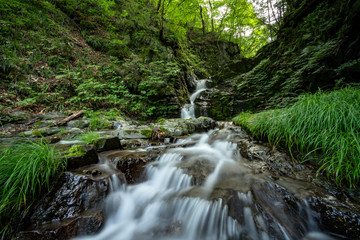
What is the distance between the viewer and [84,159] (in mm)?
2568

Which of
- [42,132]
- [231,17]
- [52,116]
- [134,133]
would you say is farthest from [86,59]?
[231,17]

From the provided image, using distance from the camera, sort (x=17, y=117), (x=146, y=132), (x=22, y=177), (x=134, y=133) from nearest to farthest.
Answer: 1. (x=22, y=177)
2. (x=17, y=117)
3. (x=134, y=133)
4. (x=146, y=132)

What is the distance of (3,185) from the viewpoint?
154cm

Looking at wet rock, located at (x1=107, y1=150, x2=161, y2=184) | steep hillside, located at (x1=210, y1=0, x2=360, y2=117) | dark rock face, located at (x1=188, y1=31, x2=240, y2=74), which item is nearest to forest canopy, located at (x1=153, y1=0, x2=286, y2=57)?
dark rock face, located at (x1=188, y1=31, x2=240, y2=74)

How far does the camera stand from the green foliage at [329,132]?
177 centimetres

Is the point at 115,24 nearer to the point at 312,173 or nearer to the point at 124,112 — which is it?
the point at 124,112

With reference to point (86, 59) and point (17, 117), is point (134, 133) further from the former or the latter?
point (86, 59)

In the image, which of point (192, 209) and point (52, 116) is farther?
point (52, 116)

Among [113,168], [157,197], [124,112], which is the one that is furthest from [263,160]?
[124,112]

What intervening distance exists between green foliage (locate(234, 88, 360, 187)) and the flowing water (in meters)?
0.76

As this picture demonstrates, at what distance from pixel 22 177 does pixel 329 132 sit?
426cm

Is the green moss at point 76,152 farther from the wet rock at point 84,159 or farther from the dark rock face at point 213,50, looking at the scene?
the dark rock face at point 213,50

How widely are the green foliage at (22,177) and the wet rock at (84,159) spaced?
0.26m

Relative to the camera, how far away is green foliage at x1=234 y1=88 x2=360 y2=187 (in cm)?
177
